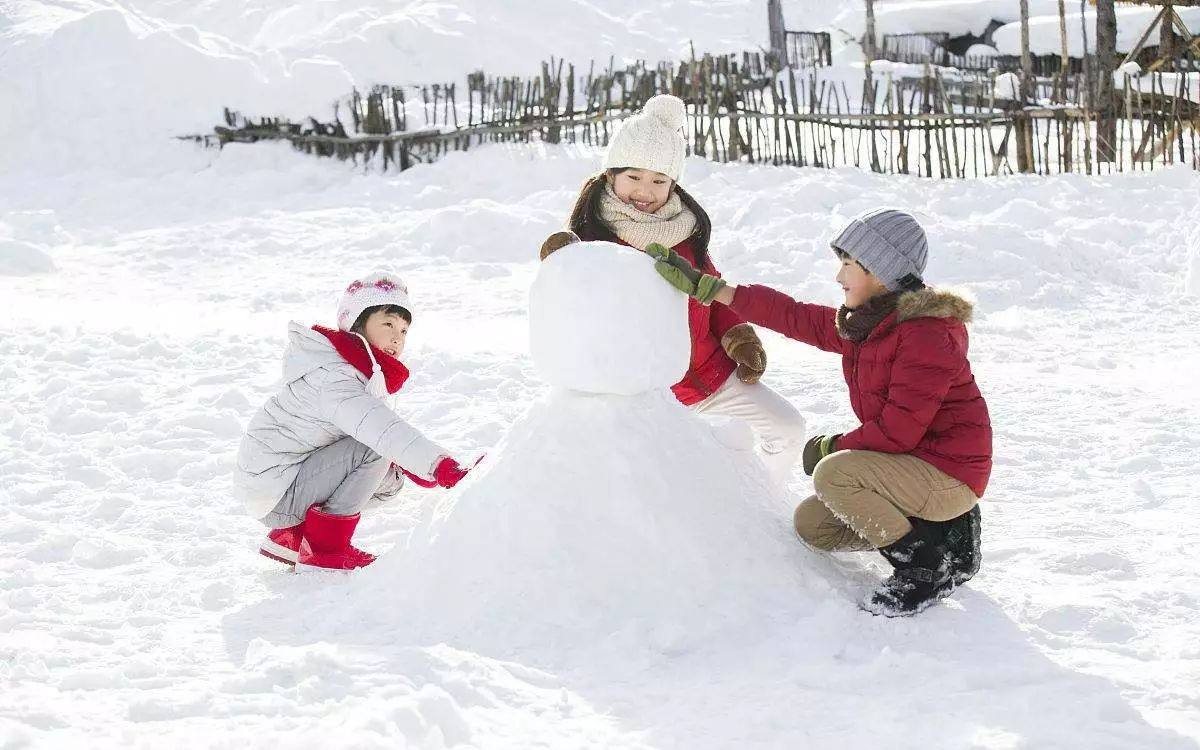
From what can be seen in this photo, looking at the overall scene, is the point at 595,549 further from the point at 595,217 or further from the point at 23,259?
the point at 23,259

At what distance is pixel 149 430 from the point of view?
481 centimetres

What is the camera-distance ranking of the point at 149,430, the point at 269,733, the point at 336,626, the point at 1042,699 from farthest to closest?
the point at 149,430, the point at 336,626, the point at 1042,699, the point at 269,733

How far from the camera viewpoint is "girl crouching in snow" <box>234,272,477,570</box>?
3.37m

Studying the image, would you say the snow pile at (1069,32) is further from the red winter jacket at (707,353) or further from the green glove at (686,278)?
the green glove at (686,278)

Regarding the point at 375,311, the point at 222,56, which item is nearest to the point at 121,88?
the point at 222,56

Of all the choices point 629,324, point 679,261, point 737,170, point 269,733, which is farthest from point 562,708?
point 737,170

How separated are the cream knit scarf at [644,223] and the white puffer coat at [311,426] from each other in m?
0.81

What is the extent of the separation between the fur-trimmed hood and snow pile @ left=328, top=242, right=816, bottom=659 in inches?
22.5

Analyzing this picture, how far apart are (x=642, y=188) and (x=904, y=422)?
41.5 inches

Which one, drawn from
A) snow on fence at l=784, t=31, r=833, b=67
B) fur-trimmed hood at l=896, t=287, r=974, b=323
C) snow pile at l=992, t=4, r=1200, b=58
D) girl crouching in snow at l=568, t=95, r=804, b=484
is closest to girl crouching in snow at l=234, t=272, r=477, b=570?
girl crouching in snow at l=568, t=95, r=804, b=484

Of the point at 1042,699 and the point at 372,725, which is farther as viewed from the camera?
the point at 1042,699

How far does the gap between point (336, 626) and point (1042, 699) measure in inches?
63.2

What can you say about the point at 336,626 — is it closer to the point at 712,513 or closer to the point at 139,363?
the point at 712,513

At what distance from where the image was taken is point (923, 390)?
2.89 meters
